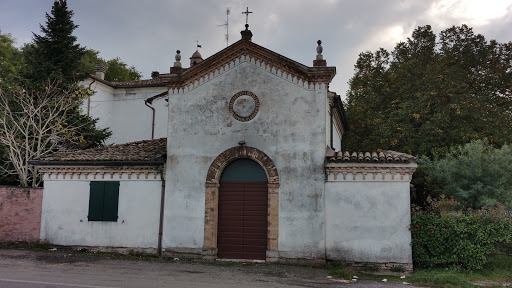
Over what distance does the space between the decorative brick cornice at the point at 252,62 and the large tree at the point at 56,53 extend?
994cm

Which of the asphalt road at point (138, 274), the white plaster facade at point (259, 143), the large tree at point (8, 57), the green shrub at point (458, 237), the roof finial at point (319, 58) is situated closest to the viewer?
the asphalt road at point (138, 274)

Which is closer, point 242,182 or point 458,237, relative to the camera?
point 458,237

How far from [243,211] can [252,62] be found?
187 inches

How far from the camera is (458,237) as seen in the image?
38.5 feet

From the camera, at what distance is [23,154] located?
784 inches

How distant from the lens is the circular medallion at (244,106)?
13.3 meters

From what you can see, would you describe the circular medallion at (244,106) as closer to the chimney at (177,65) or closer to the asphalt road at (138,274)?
the chimney at (177,65)

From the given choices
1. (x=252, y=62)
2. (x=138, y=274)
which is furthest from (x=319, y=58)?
(x=138, y=274)

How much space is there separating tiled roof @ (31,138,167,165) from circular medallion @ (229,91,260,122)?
2.73 meters

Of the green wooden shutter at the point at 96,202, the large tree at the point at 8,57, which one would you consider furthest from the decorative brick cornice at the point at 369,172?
the large tree at the point at 8,57

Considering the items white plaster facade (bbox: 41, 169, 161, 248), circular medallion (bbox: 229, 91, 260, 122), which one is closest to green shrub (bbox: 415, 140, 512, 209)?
circular medallion (bbox: 229, 91, 260, 122)

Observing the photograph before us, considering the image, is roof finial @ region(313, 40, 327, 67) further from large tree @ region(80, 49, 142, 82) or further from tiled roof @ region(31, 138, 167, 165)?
large tree @ region(80, 49, 142, 82)

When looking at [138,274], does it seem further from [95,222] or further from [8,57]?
[8,57]

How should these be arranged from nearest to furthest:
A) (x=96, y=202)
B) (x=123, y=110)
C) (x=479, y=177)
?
(x=96, y=202)
(x=479, y=177)
(x=123, y=110)
